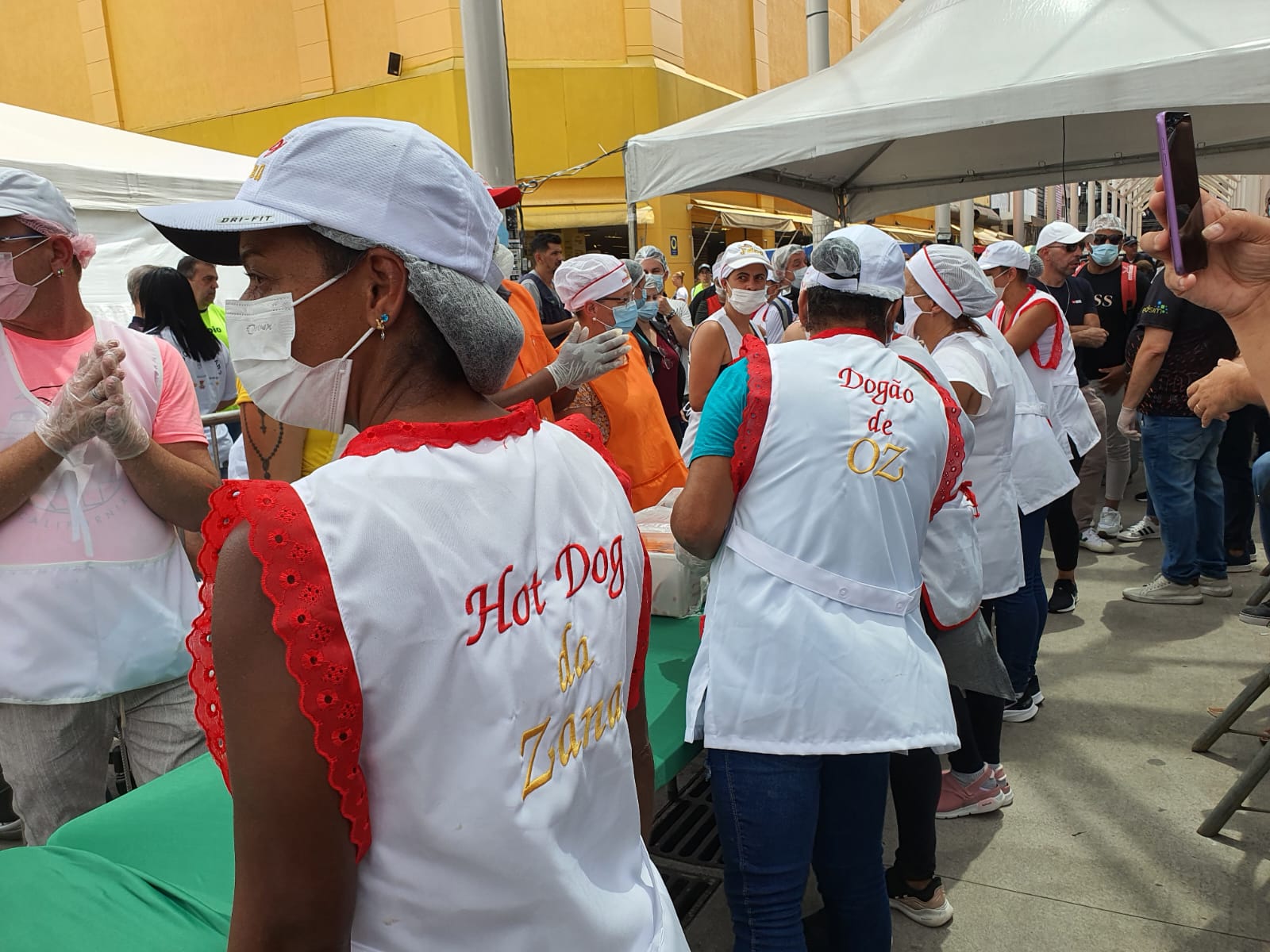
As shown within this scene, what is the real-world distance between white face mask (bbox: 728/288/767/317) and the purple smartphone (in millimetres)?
3211

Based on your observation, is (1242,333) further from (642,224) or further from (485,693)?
(642,224)

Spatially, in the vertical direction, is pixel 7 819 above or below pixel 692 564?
below

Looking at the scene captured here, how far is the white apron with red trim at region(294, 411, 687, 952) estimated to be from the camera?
918mm

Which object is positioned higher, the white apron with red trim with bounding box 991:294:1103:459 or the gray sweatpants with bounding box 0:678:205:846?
the white apron with red trim with bounding box 991:294:1103:459

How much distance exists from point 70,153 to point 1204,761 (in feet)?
23.3

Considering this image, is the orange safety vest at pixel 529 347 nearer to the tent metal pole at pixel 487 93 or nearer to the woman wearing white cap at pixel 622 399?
the woman wearing white cap at pixel 622 399

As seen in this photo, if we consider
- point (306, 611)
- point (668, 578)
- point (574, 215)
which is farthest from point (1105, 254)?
point (574, 215)

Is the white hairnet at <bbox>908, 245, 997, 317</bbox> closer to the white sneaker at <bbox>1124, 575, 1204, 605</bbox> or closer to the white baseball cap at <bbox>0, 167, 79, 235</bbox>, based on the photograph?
the white baseball cap at <bbox>0, 167, 79, 235</bbox>

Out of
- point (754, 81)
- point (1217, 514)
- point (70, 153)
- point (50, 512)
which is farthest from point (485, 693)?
point (754, 81)

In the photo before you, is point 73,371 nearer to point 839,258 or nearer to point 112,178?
point 839,258

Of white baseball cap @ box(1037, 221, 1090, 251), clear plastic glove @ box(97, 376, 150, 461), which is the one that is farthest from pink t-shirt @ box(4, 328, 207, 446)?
white baseball cap @ box(1037, 221, 1090, 251)

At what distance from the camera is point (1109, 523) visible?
6.77 metres

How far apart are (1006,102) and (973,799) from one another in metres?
2.82

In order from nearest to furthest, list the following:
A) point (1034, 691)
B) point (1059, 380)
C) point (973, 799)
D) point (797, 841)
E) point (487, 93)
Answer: point (797, 841) → point (973, 799) → point (1034, 691) → point (1059, 380) → point (487, 93)
